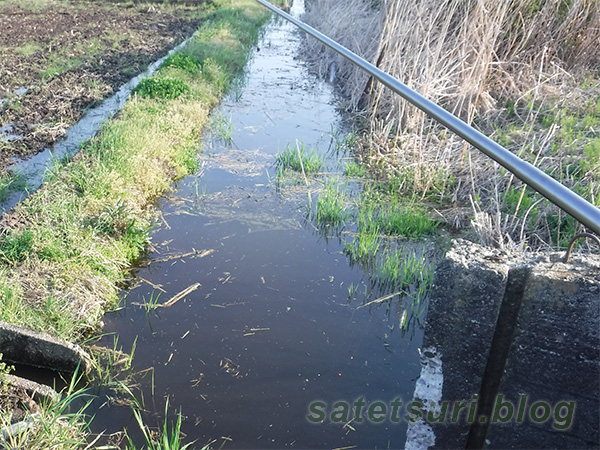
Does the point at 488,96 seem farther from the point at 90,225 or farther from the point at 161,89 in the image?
the point at 90,225

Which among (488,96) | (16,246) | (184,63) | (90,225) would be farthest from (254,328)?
(184,63)

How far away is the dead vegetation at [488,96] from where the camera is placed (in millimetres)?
→ 5470

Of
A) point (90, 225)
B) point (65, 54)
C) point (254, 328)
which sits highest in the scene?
point (65, 54)

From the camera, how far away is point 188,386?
3340 millimetres

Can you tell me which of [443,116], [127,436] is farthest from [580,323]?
[127,436]

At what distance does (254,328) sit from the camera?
388 centimetres

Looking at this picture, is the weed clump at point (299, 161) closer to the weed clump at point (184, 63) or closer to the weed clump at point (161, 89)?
the weed clump at point (161, 89)

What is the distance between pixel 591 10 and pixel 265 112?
4.60 metres

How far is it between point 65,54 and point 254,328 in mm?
8413

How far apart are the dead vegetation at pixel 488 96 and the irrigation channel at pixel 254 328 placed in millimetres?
973

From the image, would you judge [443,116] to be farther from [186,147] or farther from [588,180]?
[186,147]

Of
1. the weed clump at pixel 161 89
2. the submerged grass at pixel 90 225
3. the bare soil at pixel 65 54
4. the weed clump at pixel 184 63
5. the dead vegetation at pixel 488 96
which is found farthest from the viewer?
the weed clump at pixel 184 63

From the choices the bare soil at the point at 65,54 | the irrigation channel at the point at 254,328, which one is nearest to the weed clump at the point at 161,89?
the bare soil at the point at 65,54

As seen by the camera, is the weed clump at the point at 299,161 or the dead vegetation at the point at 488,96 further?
the weed clump at the point at 299,161
